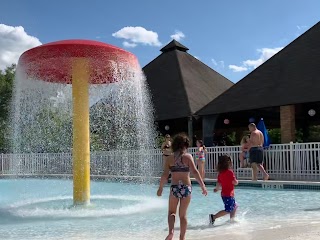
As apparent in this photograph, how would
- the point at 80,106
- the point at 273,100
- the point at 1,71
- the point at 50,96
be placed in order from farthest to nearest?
the point at 1,71 → the point at 273,100 → the point at 50,96 → the point at 80,106

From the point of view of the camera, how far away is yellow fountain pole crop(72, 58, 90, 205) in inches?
363

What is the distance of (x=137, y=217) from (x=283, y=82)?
39.2 ft

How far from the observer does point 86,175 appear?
934 cm

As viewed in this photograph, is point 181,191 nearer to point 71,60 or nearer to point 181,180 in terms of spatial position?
point 181,180

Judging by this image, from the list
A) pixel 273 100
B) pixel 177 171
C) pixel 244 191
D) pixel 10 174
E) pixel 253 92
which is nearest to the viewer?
pixel 177 171

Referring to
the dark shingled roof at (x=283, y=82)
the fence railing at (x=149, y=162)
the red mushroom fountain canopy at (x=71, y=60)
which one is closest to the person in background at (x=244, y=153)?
the fence railing at (x=149, y=162)

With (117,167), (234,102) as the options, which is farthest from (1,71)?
(234,102)

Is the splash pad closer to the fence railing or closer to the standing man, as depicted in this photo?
the standing man

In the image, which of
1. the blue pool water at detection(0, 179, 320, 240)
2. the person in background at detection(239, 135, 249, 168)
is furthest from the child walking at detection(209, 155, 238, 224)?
the person in background at detection(239, 135, 249, 168)

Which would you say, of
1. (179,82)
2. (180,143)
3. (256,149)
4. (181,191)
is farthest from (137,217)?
(179,82)

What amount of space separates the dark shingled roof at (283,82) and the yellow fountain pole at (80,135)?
9.72 meters

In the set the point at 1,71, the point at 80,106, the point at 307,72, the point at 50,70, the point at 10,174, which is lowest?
the point at 10,174

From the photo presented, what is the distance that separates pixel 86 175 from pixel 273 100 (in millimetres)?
10157

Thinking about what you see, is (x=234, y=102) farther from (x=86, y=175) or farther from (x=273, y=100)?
(x=86, y=175)
